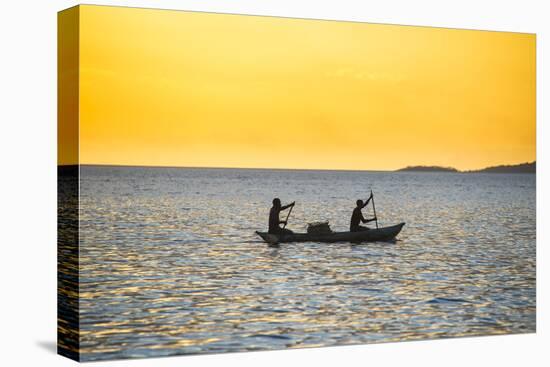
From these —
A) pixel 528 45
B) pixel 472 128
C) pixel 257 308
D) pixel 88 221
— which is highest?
pixel 528 45

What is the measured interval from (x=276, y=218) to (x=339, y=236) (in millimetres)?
965

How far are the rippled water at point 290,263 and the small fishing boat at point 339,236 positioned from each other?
0.29 ft

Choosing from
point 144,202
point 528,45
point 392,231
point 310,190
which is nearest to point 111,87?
point 144,202

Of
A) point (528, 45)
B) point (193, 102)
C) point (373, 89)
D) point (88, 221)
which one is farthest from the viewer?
point (528, 45)

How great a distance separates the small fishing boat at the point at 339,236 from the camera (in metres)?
14.4

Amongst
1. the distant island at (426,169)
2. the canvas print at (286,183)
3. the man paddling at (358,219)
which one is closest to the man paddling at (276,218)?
the canvas print at (286,183)

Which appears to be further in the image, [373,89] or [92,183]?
[373,89]

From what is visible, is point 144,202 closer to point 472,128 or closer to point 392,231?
point 392,231

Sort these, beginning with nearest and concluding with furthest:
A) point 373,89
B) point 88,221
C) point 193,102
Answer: point 88,221, point 193,102, point 373,89

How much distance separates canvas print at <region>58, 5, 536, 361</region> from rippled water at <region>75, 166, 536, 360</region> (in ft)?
0.08

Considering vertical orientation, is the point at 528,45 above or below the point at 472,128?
above

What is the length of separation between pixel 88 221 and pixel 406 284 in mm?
4173

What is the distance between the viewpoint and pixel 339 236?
1473 centimetres

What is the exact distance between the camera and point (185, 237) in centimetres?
1374
